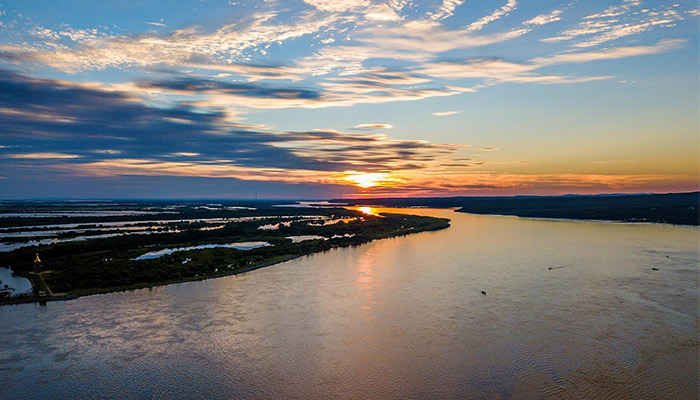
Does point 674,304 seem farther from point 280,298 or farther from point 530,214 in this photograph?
point 530,214

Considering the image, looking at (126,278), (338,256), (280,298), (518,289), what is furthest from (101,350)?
(338,256)

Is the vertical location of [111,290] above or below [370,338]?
above

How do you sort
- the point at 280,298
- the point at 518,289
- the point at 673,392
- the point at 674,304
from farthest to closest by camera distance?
the point at 518,289
the point at 280,298
the point at 674,304
the point at 673,392

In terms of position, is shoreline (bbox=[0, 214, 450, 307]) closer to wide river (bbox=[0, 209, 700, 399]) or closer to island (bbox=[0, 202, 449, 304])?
A: island (bbox=[0, 202, 449, 304])

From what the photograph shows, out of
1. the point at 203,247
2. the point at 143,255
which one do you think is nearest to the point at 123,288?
the point at 143,255

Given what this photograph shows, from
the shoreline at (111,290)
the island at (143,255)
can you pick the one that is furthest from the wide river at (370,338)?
A: the island at (143,255)

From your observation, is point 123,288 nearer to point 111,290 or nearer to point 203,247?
point 111,290

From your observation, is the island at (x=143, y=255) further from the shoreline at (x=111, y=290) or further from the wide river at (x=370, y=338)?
the wide river at (x=370, y=338)

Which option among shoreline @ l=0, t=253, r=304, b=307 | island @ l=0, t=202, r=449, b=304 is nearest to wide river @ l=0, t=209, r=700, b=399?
shoreline @ l=0, t=253, r=304, b=307
